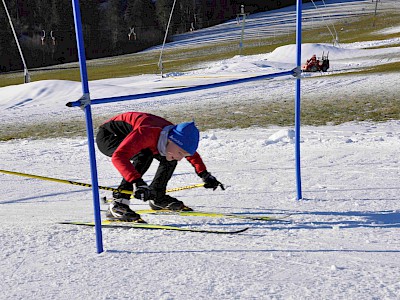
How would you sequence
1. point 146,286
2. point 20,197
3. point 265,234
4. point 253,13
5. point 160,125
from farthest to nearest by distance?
1. point 253,13
2. point 20,197
3. point 160,125
4. point 265,234
5. point 146,286

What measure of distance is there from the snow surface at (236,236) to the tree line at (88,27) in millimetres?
56618

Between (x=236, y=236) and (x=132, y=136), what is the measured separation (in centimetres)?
106

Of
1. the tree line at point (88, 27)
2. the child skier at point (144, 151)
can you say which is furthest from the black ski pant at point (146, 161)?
the tree line at point (88, 27)

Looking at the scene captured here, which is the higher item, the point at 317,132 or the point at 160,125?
the point at 160,125

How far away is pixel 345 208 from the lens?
4.71m

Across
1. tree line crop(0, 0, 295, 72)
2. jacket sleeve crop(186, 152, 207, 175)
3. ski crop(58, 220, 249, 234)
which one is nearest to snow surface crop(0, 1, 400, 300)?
ski crop(58, 220, 249, 234)

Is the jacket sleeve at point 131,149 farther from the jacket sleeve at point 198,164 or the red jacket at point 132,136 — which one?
the jacket sleeve at point 198,164

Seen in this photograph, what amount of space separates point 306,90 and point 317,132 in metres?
8.47

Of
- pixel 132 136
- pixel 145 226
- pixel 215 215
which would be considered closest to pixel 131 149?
pixel 132 136

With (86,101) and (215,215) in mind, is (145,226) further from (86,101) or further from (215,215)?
(86,101)

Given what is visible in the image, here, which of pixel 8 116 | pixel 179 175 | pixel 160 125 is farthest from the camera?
pixel 8 116

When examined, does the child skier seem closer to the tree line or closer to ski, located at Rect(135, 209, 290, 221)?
ski, located at Rect(135, 209, 290, 221)

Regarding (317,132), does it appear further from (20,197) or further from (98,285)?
(98,285)

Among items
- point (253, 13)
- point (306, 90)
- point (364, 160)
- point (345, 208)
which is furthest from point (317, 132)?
point (253, 13)
